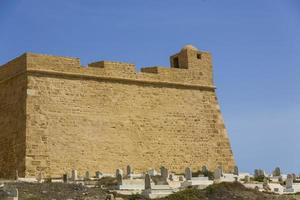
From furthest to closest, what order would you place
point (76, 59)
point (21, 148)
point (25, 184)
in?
point (76, 59) → point (21, 148) → point (25, 184)

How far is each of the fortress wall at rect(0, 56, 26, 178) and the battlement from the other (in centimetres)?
5

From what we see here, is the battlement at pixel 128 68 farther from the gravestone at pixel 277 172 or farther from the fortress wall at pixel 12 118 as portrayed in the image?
the gravestone at pixel 277 172

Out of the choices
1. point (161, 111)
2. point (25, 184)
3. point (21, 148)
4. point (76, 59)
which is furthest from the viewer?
point (161, 111)

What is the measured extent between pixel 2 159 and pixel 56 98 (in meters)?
3.15

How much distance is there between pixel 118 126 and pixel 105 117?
2.24 feet

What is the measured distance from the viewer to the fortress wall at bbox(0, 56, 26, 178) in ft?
75.8

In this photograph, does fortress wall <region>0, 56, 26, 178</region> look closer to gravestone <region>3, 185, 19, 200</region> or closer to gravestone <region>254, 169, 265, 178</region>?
gravestone <region>3, 185, 19, 200</region>

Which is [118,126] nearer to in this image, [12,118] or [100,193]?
[12,118]

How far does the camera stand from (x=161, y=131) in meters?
26.3

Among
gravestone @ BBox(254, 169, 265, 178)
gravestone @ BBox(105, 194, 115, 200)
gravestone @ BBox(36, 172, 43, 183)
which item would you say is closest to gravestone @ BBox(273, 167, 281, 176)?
gravestone @ BBox(254, 169, 265, 178)

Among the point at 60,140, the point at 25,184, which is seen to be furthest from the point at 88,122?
the point at 25,184

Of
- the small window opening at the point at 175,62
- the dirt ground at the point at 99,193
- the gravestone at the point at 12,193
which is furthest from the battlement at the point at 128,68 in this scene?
the gravestone at the point at 12,193

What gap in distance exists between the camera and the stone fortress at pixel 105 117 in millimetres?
23250

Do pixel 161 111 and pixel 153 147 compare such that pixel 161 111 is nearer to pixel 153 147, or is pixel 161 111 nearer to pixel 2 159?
pixel 153 147
